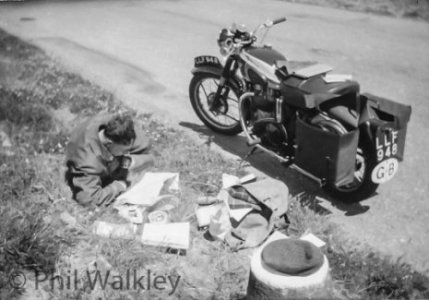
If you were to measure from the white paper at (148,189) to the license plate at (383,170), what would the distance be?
5.87ft


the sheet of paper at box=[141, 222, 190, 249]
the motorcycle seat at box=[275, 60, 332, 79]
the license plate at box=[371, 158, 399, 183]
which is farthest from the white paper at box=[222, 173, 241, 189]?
the license plate at box=[371, 158, 399, 183]

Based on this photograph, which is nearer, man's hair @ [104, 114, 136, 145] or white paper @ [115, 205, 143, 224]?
white paper @ [115, 205, 143, 224]

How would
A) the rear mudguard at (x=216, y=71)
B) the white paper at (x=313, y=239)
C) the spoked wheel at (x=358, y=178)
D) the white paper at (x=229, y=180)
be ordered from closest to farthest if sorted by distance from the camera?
the white paper at (x=313, y=239) < the spoked wheel at (x=358, y=178) < the white paper at (x=229, y=180) < the rear mudguard at (x=216, y=71)

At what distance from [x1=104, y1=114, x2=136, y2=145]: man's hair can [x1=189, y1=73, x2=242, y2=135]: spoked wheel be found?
4.97ft

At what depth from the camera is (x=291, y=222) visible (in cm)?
370

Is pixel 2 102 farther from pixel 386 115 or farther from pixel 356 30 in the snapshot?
pixel 356 30

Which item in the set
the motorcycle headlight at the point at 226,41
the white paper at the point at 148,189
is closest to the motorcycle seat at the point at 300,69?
the motorcycle headlight at the point at 226,41

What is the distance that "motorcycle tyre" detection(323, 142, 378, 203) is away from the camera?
144 inches

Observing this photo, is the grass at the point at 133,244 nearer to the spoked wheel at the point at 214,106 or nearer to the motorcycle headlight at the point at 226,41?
the spoked wheel at the point at 214,106

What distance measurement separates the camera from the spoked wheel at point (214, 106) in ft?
17.0

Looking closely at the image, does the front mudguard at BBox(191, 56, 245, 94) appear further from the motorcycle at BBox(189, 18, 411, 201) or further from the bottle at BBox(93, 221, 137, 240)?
the bottle at BBox(93, 221, 137, 240)

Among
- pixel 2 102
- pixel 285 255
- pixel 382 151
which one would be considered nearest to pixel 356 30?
pixel 382 151

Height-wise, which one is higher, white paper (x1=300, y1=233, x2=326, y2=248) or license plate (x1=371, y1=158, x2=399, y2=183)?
license plate (x1=371, y1=158, x2=399, y2=183)

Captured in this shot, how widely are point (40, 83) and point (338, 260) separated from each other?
18.0 ft
